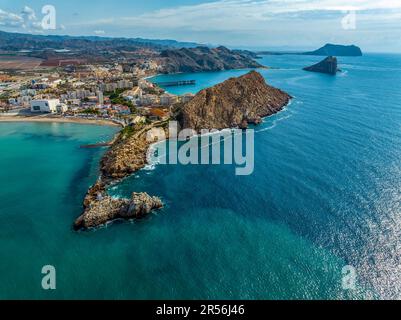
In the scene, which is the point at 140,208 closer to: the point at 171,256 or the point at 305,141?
the point at 171,256

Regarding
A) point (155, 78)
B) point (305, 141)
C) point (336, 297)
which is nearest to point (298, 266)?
point (336, 297)

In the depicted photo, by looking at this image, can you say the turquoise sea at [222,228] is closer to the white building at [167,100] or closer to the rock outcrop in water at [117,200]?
Answer: the rock outcrop in water at [117,200]

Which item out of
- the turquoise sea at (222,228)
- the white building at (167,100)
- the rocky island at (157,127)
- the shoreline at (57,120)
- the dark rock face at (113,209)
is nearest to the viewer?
the turquoise sea at (222,228)

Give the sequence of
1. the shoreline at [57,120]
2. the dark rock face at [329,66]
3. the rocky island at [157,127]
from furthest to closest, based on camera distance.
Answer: the dark rock face at [329,66] → the shoreline at [57,120] → the rocky island at [157,127]

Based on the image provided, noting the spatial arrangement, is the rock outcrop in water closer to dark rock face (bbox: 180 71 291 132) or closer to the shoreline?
dark rock face (bbox: 180 71 291 132)

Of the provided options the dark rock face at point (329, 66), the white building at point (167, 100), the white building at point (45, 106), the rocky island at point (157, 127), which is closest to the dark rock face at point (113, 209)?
the rocky island at point (157, 127)
